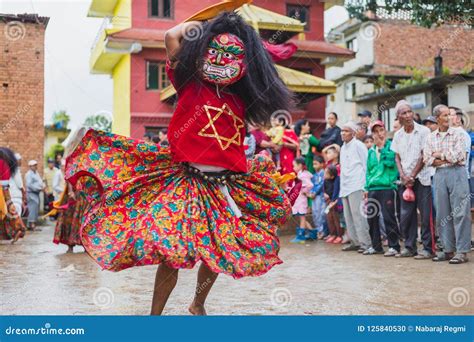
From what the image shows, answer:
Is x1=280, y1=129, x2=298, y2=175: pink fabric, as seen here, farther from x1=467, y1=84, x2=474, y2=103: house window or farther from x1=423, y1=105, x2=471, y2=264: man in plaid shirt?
x1=467, y1=84, x2=474, y2=103: house window

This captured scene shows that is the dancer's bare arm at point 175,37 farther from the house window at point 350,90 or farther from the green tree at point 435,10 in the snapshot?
the house window at point 350,90

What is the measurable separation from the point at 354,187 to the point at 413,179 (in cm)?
129

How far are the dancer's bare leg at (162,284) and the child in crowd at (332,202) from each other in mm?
7339

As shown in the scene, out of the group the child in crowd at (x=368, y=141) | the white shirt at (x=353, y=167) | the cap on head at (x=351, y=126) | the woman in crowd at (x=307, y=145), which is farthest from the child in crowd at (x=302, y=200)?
the cap on head at (x=351, y=126)

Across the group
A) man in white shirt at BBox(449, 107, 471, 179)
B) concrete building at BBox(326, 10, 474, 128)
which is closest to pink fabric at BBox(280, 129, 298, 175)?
man in white shirt at BBox(449, 107, 471, 179)

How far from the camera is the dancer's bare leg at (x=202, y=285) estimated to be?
4773mm

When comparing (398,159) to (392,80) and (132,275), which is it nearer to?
(132,275)

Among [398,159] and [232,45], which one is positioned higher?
[232,45]

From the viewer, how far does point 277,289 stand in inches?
250

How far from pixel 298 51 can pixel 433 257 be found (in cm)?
1455

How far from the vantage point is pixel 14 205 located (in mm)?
12219

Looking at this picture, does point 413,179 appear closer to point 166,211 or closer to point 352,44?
point 166,211

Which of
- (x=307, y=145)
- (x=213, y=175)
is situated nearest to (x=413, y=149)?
(x=307, y=145)
